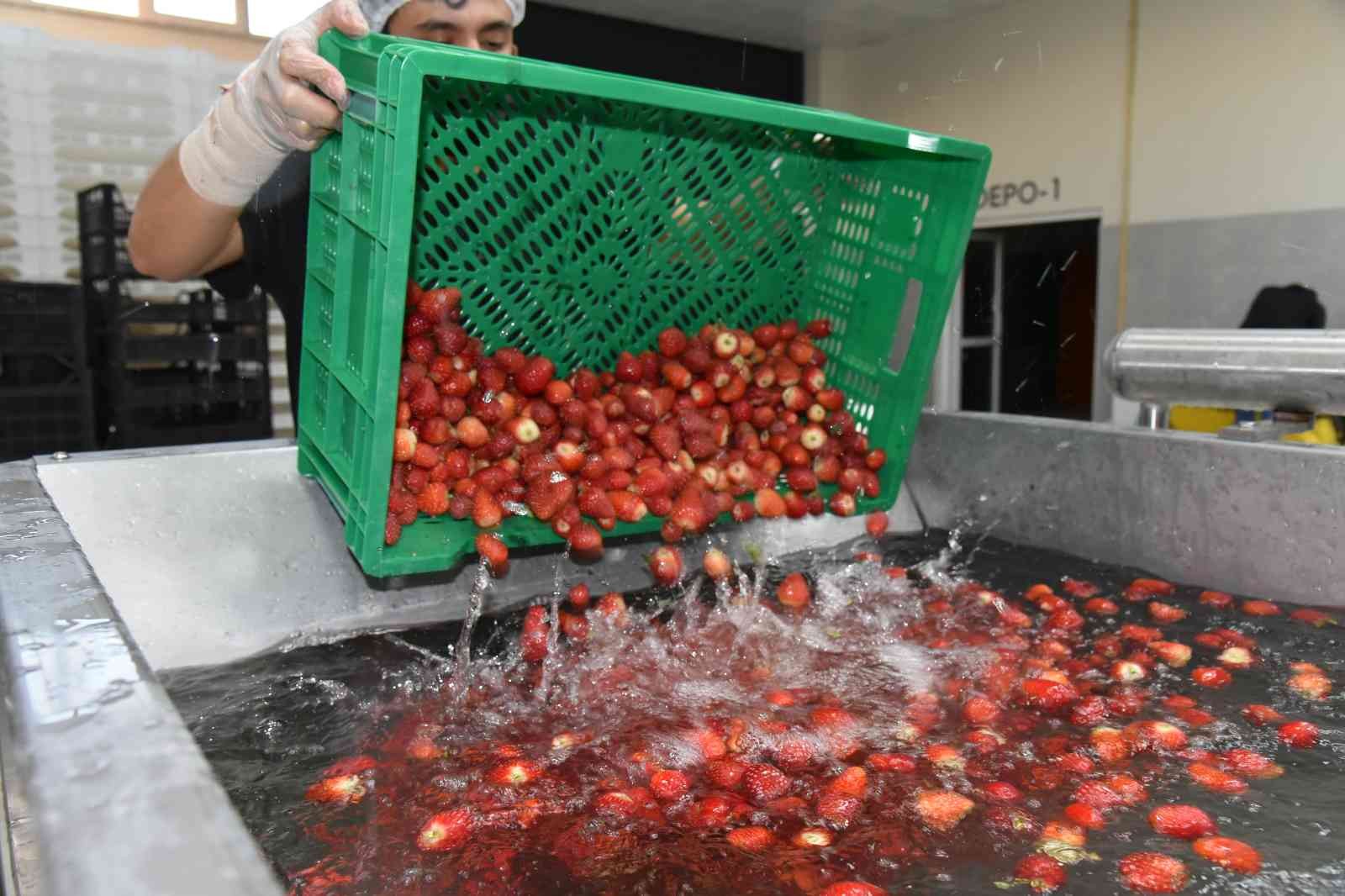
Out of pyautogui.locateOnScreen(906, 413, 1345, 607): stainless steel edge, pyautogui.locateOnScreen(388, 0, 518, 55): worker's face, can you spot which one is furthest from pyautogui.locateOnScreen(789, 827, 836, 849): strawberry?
pyautogui.locateOnScreen(388, 0, 518, 55): worker's face

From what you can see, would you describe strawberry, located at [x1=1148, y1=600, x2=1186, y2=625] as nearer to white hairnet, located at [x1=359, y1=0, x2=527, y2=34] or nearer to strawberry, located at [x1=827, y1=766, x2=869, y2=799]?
Answer: strawberry, located at [x1=827, y1=766, x2=869, y2=799]

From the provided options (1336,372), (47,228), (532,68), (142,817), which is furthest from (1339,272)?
(47,228)

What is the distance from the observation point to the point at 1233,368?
1.36 meters

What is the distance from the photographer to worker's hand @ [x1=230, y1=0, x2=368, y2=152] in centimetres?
108

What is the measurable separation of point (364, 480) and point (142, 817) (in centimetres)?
77

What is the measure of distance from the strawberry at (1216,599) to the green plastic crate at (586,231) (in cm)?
46

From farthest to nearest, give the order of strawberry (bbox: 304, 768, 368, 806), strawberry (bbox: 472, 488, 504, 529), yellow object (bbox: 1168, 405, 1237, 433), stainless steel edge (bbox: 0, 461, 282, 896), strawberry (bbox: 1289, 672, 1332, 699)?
yellow object (bbox: 1168, 405, 1237, 433), strawberry (bbox: 472, 488, 504, 529), strawberry (bbox: 1289, 672, 1332, 699), strawberry (bbox: 304, 768, 368, 806), stainless steel edge (bbox: 0, 461, 282, 896)

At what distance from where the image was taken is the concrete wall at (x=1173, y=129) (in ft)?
12.9

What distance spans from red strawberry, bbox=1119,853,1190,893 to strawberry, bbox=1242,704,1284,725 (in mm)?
298

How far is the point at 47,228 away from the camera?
3.51m

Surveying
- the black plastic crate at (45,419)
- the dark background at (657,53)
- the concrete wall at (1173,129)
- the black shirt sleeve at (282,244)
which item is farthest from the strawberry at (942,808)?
the dark background at (657,53)

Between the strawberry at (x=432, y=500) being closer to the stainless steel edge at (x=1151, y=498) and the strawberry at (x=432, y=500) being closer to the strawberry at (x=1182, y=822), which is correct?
the strawberry at (x=1182, y=822)

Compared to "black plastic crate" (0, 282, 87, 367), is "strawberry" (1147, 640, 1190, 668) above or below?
below

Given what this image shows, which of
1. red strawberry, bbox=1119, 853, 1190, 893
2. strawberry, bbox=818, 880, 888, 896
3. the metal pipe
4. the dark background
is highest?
the dark background
